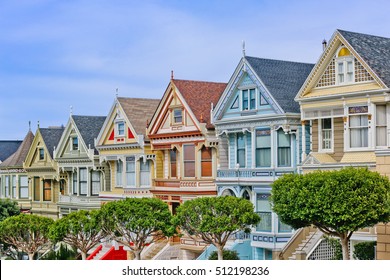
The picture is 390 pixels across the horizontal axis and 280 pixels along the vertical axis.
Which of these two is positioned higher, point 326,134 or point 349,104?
point 349,104

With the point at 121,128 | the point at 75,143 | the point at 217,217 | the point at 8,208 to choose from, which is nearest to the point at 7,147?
the point at 8,208

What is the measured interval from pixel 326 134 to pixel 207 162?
8.83 metres

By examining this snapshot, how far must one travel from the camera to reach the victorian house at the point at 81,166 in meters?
54.1

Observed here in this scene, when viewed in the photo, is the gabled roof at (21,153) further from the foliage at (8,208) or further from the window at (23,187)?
the foliage at (8,208)

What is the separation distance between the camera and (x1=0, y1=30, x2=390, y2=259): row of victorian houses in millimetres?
36375

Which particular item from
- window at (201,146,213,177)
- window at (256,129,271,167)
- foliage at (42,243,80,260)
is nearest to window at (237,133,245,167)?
window at (256,129,271,167)

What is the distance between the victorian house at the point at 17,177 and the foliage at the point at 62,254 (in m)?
9.32

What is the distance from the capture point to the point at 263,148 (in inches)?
1631

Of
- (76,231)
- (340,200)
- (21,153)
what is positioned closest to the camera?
(340,200)

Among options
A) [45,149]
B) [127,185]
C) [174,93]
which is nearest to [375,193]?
[174,93]

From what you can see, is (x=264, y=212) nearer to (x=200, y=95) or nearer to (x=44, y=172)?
(x=200, y=95)

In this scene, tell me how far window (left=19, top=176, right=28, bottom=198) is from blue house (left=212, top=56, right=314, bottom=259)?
22.7m

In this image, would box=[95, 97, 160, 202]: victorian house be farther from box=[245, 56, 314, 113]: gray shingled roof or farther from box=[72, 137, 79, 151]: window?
box=[245, 56, 314, 113]: gray shingled roof

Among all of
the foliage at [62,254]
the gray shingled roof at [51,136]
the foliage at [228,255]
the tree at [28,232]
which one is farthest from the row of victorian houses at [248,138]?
the tree at [28,232]
